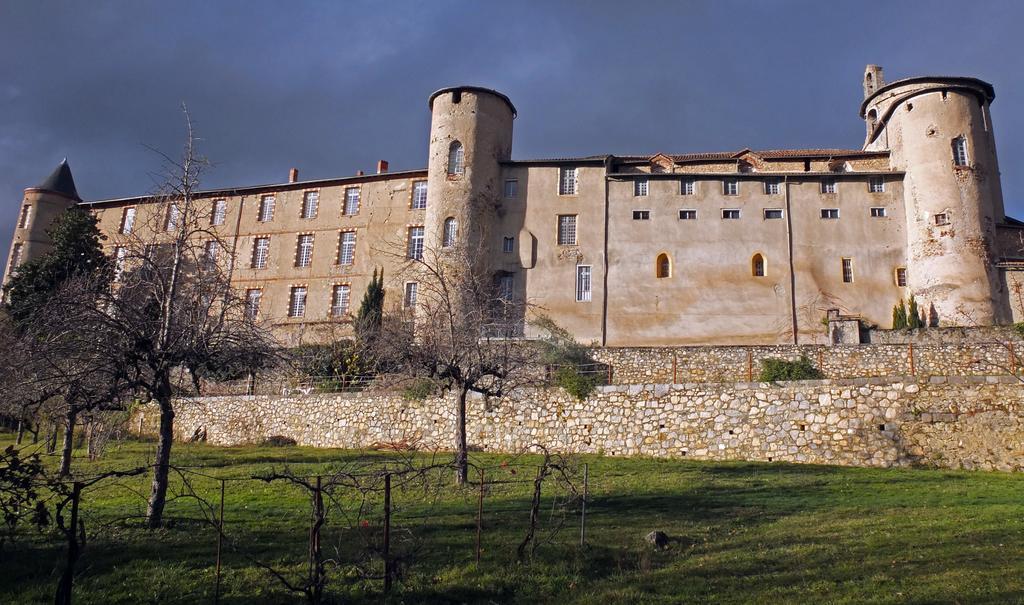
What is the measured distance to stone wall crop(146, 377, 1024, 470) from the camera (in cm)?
1722

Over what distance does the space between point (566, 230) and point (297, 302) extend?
54.6 ft

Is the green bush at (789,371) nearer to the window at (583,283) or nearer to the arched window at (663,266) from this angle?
the arched window at (663,266)

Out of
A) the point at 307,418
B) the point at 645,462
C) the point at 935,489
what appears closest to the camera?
the point at 935,489

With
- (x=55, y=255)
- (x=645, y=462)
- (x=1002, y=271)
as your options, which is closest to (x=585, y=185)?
(x=1002, y=271)

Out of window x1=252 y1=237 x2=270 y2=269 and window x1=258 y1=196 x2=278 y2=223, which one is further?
window x1=258 y1=196 x2=278 y2=223

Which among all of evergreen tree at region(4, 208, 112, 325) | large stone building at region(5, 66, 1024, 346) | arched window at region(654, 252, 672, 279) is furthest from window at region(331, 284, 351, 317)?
arched window at region(654, 252, 672, 279)

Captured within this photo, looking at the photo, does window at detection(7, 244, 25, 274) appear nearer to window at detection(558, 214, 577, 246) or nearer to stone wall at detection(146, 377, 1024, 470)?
window at detection(558, 214, 577, 246)

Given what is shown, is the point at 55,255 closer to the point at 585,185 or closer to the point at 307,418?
the point at 307,418

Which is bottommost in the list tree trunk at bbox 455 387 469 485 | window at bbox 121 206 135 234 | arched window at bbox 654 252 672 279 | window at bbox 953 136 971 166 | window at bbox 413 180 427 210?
tree trunk at bbox 455 387 469 485

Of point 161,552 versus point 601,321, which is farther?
point 601,321

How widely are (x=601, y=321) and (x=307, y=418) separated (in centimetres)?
1842

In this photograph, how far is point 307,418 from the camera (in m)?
24.0

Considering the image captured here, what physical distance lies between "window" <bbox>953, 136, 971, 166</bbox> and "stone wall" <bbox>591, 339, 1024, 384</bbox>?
54.3 feet

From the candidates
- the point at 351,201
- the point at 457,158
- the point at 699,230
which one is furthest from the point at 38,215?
the point at 699,230
